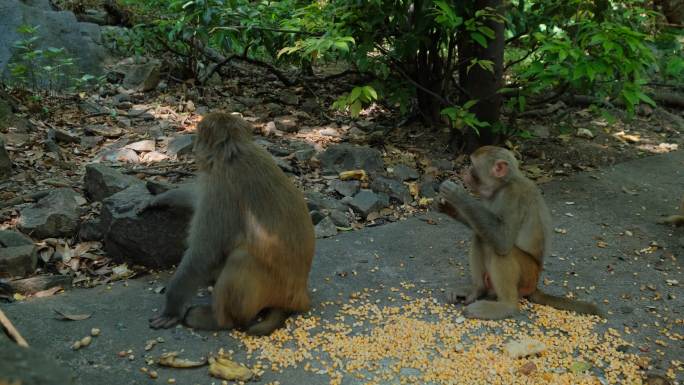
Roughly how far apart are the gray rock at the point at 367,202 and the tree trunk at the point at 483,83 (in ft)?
5.42

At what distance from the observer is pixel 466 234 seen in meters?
6.09

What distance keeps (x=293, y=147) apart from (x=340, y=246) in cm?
225

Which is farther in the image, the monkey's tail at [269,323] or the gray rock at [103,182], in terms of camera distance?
the gray rock at [103,182]

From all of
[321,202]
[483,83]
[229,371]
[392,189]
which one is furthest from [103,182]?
[483,83]

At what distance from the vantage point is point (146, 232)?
16.1ft

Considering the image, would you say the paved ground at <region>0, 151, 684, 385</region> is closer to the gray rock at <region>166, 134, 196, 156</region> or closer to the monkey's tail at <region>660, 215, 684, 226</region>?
the monkey's tail at <region>660, 215, 684, 226</region>

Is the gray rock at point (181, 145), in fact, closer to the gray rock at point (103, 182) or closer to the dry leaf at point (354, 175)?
the gray rock at point (103, 182)

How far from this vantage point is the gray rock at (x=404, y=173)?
714 centimetres

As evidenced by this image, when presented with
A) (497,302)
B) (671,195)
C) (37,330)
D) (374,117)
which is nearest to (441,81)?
(374,117)

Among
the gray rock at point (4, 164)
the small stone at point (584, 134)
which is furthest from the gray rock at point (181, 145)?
the small stone at point (584, 134)

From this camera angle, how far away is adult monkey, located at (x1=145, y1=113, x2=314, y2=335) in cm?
400

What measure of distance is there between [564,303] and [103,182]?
404 cm

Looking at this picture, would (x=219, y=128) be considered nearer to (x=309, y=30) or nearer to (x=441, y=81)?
(x=309, y=30)

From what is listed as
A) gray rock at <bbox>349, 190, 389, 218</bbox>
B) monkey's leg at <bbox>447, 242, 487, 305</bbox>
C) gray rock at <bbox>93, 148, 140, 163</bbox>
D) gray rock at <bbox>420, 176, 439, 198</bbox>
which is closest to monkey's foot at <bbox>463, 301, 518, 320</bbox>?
monkey's leg at <bbox>447, 242, 487, 305</bbox>
